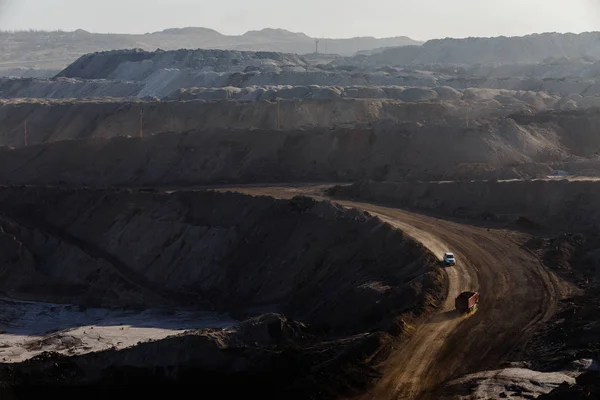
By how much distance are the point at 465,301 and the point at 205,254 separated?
21.2 meters

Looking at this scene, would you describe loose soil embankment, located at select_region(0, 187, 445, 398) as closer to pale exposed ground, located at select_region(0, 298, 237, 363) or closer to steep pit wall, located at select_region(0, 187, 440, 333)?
steep pit wall, located at select_region(0, 187, 440, 333)

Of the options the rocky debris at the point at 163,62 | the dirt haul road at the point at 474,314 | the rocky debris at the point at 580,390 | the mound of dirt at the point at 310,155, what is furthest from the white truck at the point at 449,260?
the rocky debris at the point at 163,62

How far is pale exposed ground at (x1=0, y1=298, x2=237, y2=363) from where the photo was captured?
38.8 m

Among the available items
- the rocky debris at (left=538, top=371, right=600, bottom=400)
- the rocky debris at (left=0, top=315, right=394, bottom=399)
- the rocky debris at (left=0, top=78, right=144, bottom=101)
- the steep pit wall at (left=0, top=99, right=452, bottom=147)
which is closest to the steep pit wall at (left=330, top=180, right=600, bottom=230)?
the rocky debris at (left=0, top=315, right=394, bottom=399)

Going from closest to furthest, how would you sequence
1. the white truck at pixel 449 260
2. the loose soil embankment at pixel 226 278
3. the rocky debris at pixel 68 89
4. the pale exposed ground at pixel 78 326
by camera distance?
1. the loose soil embankment at pixel 226 278
2. the white truck at pixel 449 260
3. the pale exposed ground at pixel 78 326
4. the rocky debris at pixel 68 89

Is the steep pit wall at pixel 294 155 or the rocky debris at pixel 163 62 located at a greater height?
the rocky debris at pixel 163 62

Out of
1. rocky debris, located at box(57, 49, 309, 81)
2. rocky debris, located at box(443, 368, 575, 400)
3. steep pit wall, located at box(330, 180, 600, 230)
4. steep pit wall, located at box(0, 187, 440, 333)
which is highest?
rocky debris, located at box(57, 49, 309, 81)

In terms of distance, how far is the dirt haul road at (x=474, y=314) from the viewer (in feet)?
80.5

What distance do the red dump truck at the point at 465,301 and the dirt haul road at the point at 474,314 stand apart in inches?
12.4

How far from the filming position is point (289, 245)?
146ft

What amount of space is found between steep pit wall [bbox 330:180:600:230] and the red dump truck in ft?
52.2

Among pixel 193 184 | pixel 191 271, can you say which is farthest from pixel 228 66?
pixel 191 271

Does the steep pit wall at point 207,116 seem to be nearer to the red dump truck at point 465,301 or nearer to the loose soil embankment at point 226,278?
the loose soil embankment at point 226,278

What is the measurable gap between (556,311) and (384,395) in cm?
970
